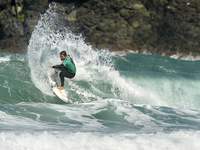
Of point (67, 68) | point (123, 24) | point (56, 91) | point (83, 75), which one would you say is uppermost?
point (123, 24)

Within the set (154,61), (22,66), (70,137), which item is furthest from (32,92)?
(154,61)

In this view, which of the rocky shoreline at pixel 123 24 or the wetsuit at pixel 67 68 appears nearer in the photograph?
the wetsuit at pixel 67 68

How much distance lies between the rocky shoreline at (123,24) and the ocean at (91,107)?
22.6 ft

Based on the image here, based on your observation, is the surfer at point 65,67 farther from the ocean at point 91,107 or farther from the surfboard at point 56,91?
the ocean at point 91,107

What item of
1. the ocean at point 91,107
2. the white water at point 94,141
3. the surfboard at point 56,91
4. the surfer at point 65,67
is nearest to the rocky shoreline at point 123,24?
the ocean at point 91,107

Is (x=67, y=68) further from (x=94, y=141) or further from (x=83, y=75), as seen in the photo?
(x=94, y=141)

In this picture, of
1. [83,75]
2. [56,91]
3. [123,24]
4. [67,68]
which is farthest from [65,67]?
[123,24]

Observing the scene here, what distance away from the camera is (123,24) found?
73.6 feet

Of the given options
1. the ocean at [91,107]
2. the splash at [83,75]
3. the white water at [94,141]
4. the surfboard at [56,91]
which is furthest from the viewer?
the splash at [83,75]

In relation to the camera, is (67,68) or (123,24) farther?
(123,24)

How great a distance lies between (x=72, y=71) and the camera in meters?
9.38

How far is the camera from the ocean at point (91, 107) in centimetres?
522

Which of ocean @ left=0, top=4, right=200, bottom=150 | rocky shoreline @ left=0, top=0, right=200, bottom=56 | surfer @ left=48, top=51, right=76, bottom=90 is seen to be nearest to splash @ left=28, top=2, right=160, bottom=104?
ocean @ left=0, top=4, right=200, bottom=150

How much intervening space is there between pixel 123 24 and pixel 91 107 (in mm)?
14869
